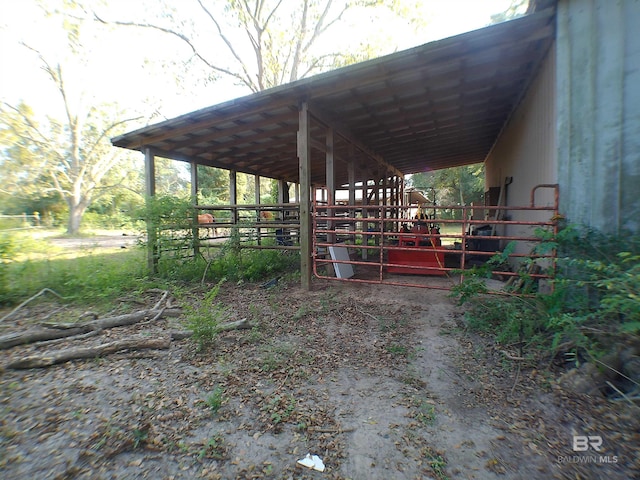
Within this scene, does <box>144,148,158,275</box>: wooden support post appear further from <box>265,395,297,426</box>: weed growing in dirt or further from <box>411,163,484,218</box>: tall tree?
<box>411,163,484,218</box>: tall tree

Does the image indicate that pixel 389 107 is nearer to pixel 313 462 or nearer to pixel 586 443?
pixel 586 443

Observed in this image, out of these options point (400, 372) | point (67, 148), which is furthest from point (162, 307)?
point (67, 148)

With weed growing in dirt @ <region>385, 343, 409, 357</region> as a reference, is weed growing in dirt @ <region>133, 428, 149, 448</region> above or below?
below

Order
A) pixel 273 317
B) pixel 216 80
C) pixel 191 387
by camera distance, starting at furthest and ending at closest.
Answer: pixel 216 80, pixel 273 317, pixel 191 387

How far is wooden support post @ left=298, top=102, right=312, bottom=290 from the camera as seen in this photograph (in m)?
5.38

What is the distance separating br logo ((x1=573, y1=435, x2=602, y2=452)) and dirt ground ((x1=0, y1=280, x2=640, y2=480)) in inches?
1.1

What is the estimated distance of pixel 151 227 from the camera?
662cm

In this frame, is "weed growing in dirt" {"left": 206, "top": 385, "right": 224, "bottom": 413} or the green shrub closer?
"weed growing in dirt" {"left": 206, "top": 385, "right": 224, "bottom": 413}

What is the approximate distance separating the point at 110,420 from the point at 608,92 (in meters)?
5.18

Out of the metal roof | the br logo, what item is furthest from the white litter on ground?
the metal roof

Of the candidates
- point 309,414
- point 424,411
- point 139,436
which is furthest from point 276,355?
point 424,411

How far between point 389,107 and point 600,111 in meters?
3.53

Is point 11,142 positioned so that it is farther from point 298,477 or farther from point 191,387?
point 298,477

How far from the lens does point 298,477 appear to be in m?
1.80
